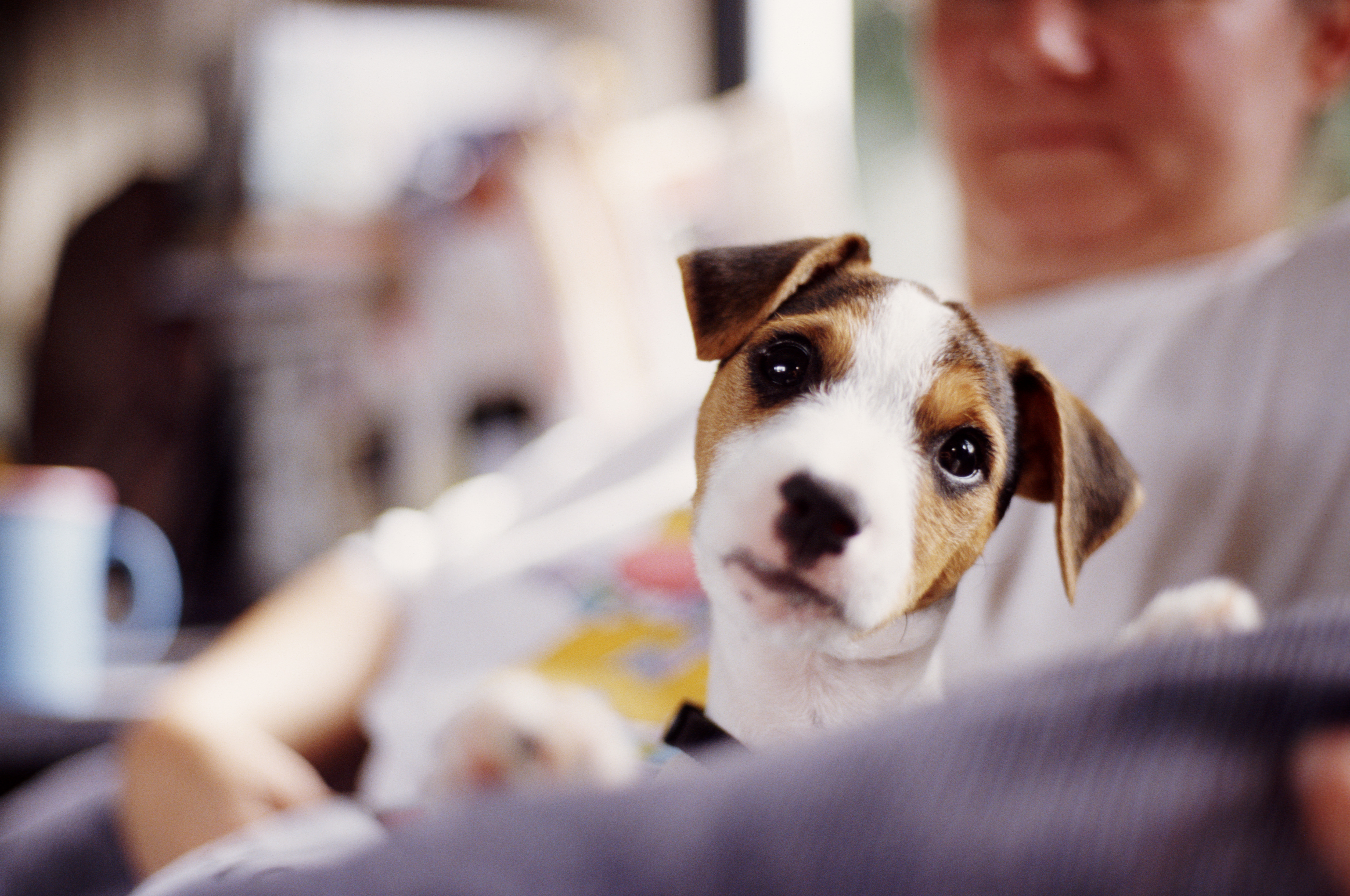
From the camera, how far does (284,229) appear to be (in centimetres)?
199

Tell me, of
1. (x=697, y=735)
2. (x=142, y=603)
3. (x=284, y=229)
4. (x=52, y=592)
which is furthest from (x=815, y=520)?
(x=284, y=229)

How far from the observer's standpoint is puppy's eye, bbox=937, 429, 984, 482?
0.75 ft

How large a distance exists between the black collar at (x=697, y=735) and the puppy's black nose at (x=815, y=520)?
3.5 inches

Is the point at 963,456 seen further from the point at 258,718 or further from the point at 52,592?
the point at 52,592

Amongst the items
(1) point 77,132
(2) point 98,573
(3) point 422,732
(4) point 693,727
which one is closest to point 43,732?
(2) point 98,573

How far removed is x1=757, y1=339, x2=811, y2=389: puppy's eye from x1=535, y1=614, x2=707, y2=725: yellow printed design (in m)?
0.17

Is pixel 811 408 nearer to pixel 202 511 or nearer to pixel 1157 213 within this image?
pixel 1157 213

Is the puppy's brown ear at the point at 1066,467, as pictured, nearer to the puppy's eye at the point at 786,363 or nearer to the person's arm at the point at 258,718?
the puppy's eye at the point at 786,363

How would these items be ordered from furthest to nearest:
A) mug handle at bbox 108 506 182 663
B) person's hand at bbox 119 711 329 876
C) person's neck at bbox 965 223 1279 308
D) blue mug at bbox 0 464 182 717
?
mug handle at bbox 108 506 182 663
blue mug at bbox 0 464 182 717
person's hand at bbox 119 711 329 876
person's neck at bbox 965 223 1279 308

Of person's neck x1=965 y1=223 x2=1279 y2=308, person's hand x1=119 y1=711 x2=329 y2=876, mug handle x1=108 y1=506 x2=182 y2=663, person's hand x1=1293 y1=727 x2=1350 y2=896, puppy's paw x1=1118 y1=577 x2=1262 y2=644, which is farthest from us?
mug handle x1=108 y1=506 x2=182 y2=663

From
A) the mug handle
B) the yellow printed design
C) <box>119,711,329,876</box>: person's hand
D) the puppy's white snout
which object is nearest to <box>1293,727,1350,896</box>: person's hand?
the puppy's white snout

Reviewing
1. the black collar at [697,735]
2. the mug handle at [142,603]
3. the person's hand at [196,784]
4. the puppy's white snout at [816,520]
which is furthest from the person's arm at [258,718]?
the mug handle at [142,603]

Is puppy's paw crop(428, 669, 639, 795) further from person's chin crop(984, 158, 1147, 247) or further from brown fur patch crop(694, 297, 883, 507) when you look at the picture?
person's chin crop(984, 158, 1147, 247)

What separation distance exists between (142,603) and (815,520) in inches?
55.8
